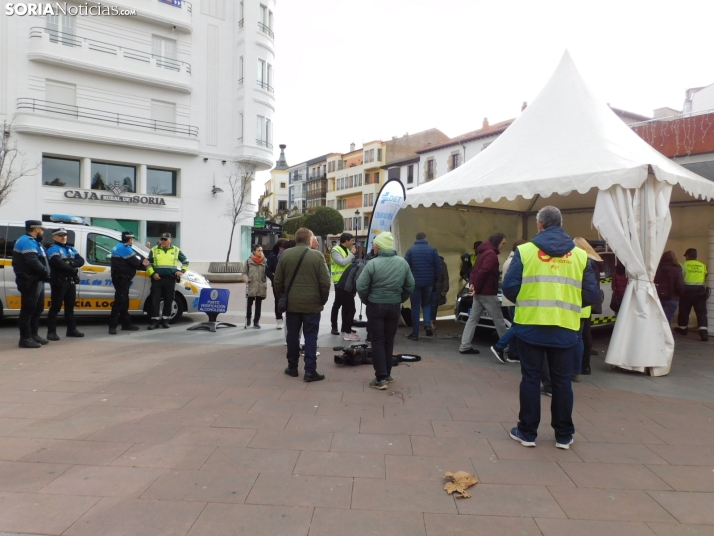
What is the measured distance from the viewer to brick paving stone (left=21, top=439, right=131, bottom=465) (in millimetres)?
3822

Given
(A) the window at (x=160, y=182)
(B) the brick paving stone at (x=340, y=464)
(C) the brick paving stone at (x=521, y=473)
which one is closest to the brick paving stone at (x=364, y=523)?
(B) the brick paving stone at (x=340, y=464)

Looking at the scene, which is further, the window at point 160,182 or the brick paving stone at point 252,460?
the window at point 160,182

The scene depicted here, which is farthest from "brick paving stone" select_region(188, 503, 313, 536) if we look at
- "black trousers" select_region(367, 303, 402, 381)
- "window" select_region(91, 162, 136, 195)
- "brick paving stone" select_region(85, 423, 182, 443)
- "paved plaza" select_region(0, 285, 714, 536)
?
"window" select_region(91, 162, 136, 195)

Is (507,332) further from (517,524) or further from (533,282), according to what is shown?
(517,524)

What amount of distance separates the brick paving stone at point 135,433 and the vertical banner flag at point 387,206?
571cm

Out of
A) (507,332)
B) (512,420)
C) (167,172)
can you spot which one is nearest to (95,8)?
(167,172)

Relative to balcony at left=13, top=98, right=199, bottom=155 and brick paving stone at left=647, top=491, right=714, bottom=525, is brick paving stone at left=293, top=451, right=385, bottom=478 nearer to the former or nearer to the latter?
brick paving stone at left=647, top=491, right=714, bottom=525

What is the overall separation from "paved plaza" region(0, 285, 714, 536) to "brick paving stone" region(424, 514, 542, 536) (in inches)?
0.4

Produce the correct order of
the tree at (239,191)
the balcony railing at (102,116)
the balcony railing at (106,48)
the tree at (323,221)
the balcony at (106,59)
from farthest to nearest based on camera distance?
the tree at (323,221)
the tree at (239,191)
the balcony railing at (106,48)
the balcony at (106,59)
the balcony railing at (102,116)

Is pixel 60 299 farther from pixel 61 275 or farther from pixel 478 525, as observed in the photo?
pixel 478 525

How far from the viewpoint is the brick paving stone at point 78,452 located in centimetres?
382

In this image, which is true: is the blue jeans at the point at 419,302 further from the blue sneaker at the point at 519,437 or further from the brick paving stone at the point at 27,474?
the brick paving stone at the point at 27,474

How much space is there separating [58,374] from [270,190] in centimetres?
9547

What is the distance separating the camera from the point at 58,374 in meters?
6.25
